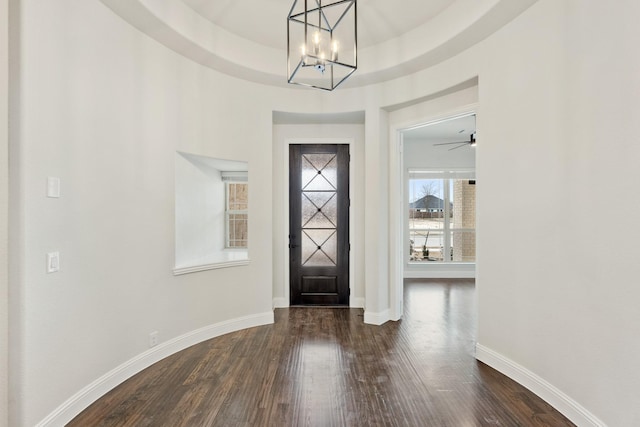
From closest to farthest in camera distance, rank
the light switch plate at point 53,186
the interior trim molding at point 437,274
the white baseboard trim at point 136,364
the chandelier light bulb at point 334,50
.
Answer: the light switch plate at point 53,186 < the white baseboard trim at point 136,364 < the chandelier light bulb at point 334,50 < the interior trim molding at point 437,274

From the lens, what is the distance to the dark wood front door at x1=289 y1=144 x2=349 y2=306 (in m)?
4.55

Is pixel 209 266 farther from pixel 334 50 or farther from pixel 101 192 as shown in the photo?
pixel 334 50

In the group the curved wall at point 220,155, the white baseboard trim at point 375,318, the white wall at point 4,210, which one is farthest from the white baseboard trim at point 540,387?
the white wall at point 4,210

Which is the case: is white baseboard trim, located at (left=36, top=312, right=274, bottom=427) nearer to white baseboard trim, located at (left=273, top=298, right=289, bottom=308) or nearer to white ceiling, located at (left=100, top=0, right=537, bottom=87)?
white baseboard trim, located at (left=273, top=298, right=289, bottom=308)

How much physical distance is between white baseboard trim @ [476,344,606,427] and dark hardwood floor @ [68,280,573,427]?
0.19ft

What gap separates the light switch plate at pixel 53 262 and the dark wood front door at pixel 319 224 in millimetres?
2855

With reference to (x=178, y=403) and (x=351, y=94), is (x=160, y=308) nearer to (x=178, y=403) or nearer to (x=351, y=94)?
(x=178, y=403)

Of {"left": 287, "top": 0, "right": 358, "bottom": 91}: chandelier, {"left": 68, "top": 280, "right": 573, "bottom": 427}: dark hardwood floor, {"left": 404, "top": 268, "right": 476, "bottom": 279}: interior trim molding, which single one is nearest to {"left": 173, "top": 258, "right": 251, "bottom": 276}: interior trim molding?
{"left": 68, "top": 280, "right": 573, "bottom": 427}: dark hardwood floor

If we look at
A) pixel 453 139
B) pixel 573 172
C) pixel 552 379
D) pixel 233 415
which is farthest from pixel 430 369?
pixel 453 139

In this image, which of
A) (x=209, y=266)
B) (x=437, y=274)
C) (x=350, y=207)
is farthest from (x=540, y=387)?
(x=437, y=274)

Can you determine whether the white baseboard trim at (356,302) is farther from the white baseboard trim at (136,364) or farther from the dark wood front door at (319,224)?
the white baseboard trim at (136,364)

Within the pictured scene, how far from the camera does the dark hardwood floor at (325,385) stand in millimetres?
2100

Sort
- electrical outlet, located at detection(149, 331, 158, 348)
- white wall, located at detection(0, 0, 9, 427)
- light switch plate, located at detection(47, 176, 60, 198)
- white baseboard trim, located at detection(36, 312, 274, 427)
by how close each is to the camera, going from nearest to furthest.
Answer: white wall, located at detection(0, 0, 9, 427) < light switch plate, located at detection(47, 176, 60, 198) < white baseboard trim, located at detection(36, 312, 274, 427) < electrical outlet, located at detection(149, 331, 158, 348)

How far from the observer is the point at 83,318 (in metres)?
2.20
